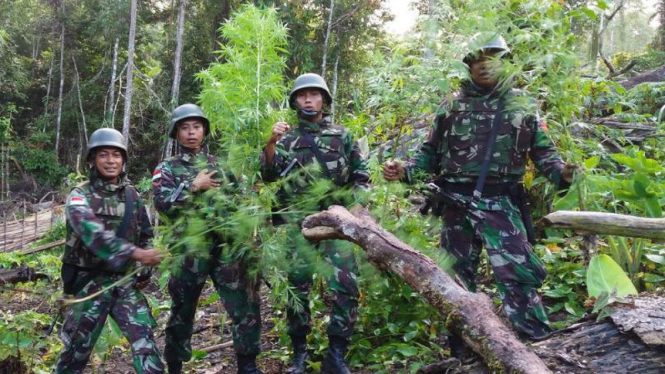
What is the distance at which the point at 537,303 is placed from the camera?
3.49 meters

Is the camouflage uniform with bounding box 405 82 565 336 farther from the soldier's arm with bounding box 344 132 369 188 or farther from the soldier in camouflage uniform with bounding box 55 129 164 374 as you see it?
the soldier in camouflage uniform with bounding box 55 129 164 374

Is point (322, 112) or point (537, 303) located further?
point (322, 112)

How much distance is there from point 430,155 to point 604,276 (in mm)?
1497

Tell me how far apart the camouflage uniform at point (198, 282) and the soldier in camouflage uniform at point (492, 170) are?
4.65 feet

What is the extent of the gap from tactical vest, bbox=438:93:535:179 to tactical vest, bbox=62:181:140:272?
2469 mm

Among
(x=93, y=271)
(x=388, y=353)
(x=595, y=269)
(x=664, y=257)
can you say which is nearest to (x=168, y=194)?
(x=93, y=271)

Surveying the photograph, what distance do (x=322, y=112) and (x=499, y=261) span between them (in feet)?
6.40

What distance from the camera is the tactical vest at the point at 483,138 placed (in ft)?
12.6

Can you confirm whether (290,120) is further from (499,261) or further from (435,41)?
(499,261)

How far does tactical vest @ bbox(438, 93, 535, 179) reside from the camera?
3844 millimetres

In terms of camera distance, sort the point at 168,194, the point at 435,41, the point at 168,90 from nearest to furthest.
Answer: the point at 435,41
the point at 168,194
the point at 168,90

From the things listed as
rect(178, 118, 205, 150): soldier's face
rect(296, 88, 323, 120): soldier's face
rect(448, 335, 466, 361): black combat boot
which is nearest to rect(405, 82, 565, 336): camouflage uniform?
rect(448, 335, 466, 361): black combat boot

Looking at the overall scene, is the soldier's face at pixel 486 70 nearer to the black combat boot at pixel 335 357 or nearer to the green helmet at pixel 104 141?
the black combat boot at pixel 335 357

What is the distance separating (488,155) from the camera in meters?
3.81
